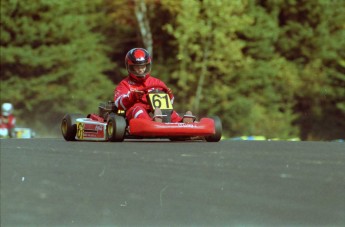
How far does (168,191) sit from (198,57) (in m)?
35.6

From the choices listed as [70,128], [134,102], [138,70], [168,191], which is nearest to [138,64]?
[138,70]

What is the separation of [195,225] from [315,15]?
42.4 meters

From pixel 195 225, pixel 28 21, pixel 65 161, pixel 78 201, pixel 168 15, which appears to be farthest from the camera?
pixel 168 15

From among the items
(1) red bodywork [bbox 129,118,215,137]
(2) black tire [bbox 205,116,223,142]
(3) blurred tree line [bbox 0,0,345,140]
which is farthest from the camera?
(3) blurred tree line [bbox 0,0,345,140]

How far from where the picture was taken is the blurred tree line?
138 feet

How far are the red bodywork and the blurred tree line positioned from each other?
87.0ft

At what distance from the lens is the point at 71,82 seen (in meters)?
43.2

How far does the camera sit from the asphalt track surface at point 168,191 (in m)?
7.07

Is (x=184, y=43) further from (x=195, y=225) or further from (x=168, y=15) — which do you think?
(x=195, y=225)

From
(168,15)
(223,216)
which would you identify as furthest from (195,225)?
(168,15)

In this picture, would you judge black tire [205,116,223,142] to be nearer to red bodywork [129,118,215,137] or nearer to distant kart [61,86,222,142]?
distant kart [61,86,222,142]

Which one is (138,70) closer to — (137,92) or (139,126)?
(137,92)

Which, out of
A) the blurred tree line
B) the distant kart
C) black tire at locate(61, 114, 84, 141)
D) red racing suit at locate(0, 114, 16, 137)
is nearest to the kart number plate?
the distant kart

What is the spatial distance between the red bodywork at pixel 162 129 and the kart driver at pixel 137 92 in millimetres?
323
